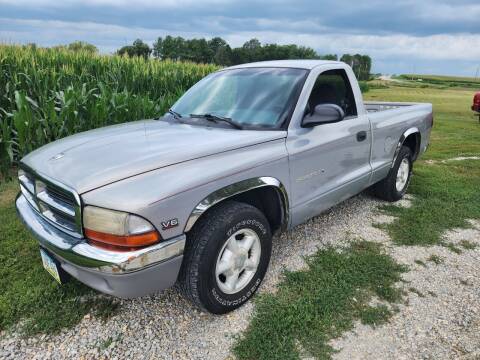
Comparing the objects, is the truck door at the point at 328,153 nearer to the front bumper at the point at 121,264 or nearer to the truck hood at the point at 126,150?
the truck hood at the point at 126,150

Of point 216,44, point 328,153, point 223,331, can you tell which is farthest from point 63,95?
point 216,44

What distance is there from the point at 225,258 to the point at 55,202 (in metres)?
1.16

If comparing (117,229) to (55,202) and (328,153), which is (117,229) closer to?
(55,202)

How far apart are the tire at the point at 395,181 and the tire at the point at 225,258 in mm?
2572

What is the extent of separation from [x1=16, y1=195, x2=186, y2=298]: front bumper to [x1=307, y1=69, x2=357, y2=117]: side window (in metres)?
2.07

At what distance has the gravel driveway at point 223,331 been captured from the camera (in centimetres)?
239

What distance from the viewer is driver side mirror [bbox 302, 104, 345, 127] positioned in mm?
2988

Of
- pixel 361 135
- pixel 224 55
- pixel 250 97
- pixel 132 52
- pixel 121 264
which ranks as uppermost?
pixel 224 55

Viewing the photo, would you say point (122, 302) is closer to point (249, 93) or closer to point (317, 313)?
point (317, 313)

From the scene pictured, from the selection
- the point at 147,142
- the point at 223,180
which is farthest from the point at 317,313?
the point at 147,142

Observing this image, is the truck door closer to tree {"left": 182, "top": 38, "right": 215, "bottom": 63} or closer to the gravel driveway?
the gravel driveway

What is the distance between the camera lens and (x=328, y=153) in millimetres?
3303

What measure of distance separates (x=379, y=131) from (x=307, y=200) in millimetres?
1544

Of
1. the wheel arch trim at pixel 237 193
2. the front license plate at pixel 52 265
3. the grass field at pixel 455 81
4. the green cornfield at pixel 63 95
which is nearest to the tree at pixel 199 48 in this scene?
the grass field at pixel 455 81
